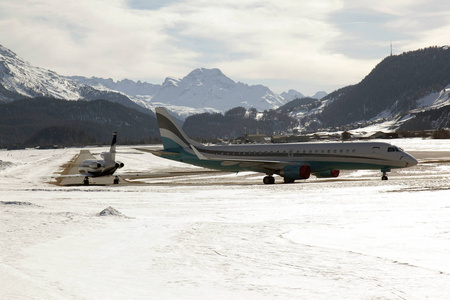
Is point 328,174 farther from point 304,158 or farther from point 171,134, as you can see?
point 171,134

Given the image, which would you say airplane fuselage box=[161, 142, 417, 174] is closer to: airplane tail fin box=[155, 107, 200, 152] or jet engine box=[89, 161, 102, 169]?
airplane tail fin box=[155, 107, 200, 152]

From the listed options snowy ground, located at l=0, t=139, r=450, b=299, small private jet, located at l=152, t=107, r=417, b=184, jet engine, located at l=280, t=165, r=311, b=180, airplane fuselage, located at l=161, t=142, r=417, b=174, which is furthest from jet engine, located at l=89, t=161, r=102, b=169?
snowy ground, located at l=0, t=139, r=450, b=299

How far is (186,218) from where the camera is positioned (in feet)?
66.3

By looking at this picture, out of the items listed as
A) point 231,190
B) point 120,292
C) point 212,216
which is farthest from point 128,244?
point 231,190

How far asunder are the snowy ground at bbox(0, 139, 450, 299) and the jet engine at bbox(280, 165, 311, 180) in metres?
17.0

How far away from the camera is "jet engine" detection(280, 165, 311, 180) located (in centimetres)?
4169

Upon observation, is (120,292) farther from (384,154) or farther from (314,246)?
(384,154)

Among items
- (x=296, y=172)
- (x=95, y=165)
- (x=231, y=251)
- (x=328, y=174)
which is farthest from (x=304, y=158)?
(x=231, y=251)

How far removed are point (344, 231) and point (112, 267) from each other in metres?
8.10

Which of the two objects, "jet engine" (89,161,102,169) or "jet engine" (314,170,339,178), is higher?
"jet engine" (89,161,102,169)

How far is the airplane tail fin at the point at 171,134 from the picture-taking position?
51.5 m

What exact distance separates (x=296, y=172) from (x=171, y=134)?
1587 cm

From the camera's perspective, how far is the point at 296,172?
137 feet

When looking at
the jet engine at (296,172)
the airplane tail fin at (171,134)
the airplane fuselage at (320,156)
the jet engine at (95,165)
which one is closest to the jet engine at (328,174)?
the airplane fuselage at (320,156)
